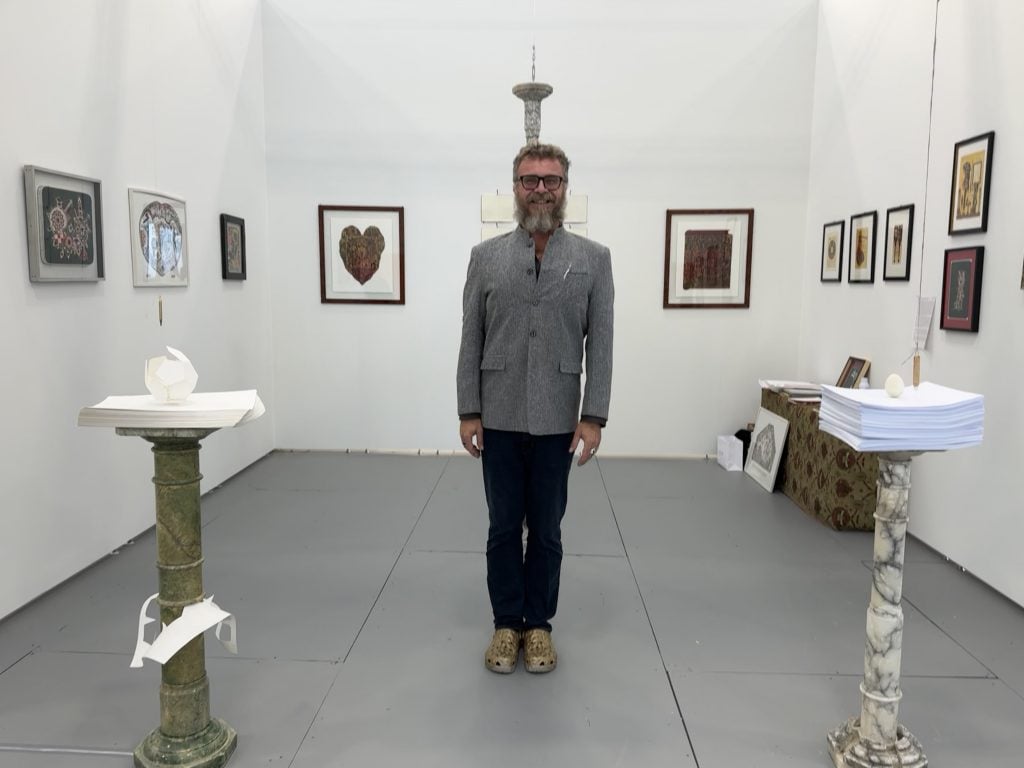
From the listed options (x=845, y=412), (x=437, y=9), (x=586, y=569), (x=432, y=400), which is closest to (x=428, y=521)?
(x=586, y=569)

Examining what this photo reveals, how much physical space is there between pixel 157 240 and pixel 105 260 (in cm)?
47

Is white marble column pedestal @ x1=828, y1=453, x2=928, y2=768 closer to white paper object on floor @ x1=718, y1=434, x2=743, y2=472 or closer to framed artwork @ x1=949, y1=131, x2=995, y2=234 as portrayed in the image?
framed artwork @ x1=949, y1=131, x2=995, y2=234

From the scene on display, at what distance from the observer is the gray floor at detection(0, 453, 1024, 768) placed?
6.87 ft

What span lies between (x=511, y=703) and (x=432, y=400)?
350cm

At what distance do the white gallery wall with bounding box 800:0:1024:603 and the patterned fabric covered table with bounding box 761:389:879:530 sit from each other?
9.2 inches

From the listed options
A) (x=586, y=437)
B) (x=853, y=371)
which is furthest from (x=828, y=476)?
(x=586, y=437)

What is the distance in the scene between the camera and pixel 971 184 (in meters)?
3.27

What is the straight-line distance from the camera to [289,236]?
18.1 feet

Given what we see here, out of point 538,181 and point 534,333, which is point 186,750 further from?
point 538,181

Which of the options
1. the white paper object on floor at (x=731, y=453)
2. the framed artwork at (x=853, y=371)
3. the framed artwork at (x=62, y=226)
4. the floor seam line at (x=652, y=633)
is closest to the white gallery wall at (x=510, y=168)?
the white paper object on floor at (x=731, y=453)

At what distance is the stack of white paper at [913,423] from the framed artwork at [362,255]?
4.10 meters

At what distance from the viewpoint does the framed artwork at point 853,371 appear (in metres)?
4.27

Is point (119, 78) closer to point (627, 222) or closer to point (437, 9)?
point (437, 9)

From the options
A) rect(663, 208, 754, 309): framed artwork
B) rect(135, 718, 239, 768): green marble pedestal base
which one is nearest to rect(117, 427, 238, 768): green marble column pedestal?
Answer: rect(135, 718, 239, 768): green marble pedestal base
